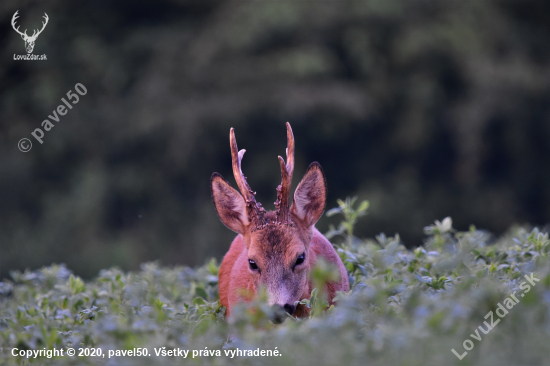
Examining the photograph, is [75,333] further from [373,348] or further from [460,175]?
[460,175]

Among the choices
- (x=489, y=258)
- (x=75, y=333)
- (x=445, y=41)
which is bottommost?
(x=75, y=333)

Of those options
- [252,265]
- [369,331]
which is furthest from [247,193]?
[369,331]

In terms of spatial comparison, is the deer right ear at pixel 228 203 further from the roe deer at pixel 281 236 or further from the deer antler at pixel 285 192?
the deer antler at pixel 285 192

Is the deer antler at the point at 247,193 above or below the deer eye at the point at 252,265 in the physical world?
above

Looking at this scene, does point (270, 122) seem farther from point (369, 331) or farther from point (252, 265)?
point (369, 331)

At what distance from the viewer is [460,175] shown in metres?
17.3

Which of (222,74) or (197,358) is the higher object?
(222,74)

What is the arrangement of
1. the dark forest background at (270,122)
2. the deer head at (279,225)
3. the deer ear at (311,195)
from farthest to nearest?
the dark forest background at (270,122), the deer ear at (311,195), the deer head at (279,225)

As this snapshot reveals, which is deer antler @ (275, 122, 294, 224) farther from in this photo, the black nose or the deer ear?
the black nose

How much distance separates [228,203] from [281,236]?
0.56 metres

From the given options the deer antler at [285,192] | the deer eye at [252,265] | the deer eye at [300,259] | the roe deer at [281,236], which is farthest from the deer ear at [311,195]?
the deer eye at [252,265]

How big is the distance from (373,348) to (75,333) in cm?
203

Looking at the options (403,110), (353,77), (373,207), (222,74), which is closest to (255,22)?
(222,74)

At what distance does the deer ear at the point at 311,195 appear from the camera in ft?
14.0
